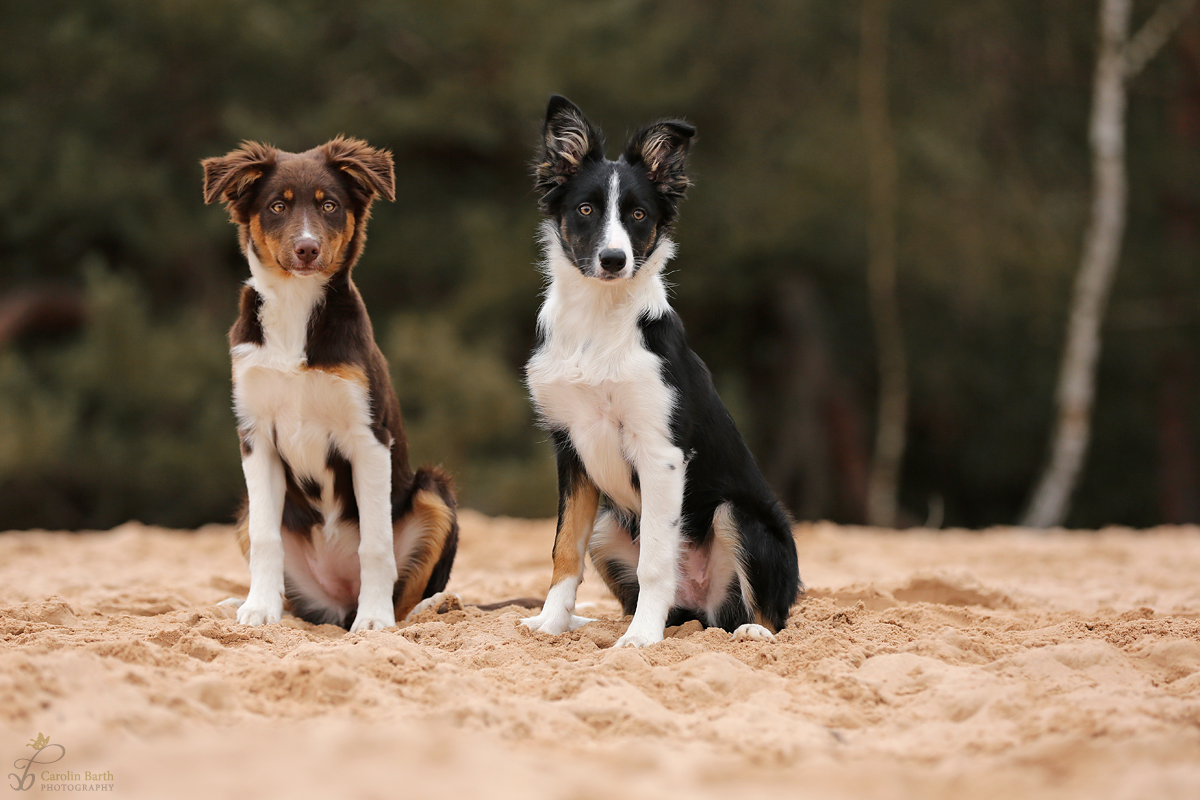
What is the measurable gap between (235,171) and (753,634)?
292 cm

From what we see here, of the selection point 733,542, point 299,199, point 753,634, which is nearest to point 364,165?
point 299,199

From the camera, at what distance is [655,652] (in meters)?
3.82

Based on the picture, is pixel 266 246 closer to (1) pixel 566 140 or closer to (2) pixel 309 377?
(2) pixel 309 377

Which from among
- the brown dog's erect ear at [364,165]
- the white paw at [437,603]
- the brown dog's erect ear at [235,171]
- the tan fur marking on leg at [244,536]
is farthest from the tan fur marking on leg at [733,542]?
the brown dog's erect ear at [235,171]

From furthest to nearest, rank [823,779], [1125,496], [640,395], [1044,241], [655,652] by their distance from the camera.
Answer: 1. [1125,496]
2. [1044,241]
3. [640,395]
4. [655,652]
5. [823,779]

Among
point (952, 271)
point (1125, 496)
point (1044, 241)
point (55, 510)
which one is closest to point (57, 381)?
point (55, 510)

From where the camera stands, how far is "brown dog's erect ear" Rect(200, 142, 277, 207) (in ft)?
14.8

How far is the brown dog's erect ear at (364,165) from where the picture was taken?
4.72 metres

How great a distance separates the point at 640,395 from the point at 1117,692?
6.37ft

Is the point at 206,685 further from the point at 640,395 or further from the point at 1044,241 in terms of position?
the point at 1044,241

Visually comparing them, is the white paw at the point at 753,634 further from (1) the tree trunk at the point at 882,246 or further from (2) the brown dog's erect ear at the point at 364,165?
(1) the tree trunk at the point at 882,246

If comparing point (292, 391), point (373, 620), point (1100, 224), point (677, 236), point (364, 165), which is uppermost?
point (1100, 224)

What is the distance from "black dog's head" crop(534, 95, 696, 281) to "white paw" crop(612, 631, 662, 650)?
56.2 inches

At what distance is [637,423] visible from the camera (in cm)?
419
